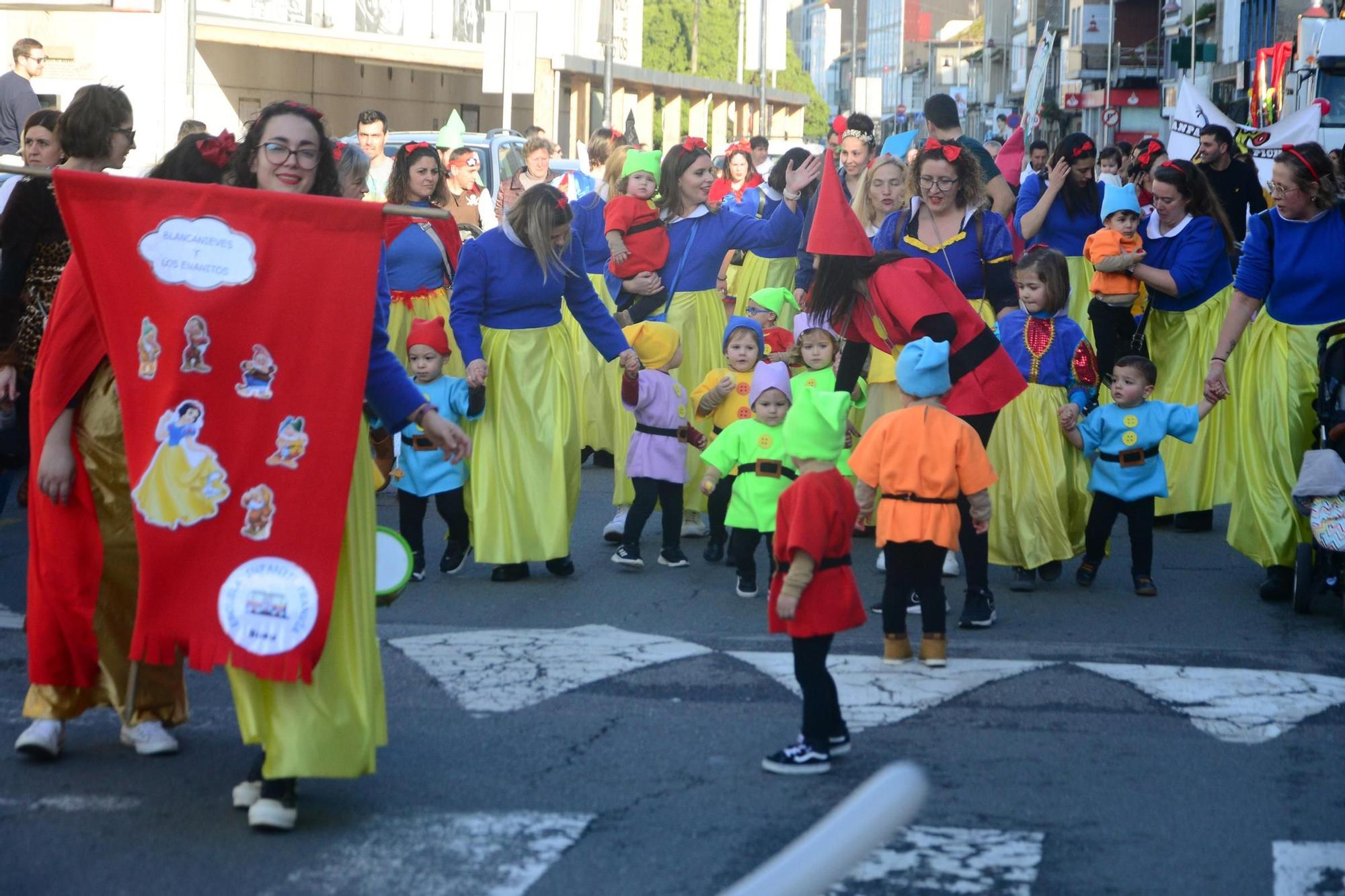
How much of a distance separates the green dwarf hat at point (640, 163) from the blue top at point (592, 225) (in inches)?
48.1

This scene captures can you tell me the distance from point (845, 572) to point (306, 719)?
1.69m

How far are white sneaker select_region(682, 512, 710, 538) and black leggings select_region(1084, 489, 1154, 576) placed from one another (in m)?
2.23

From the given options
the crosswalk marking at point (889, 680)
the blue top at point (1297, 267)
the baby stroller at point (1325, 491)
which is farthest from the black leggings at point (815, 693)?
the blue top at point (1297, 267)

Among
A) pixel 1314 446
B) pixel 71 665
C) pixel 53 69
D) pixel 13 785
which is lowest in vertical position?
pixel 13 785

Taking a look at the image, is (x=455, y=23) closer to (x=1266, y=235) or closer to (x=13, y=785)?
(x=1266, y=235)

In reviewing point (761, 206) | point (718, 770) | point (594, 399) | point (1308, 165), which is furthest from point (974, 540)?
point (761, 206)

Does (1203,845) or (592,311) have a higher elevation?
(592,311)

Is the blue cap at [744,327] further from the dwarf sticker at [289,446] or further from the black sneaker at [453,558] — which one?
the dwarf sticker at [289,446]

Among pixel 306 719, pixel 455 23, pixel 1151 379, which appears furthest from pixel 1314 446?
pixel 455 23

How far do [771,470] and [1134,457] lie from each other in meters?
1.67

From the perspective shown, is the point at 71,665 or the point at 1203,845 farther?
the point at 71,665

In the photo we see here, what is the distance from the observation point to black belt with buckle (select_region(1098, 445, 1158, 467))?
7973 millimetres

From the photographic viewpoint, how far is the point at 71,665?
4.99m

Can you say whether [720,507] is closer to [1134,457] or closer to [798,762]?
[1134,457]
